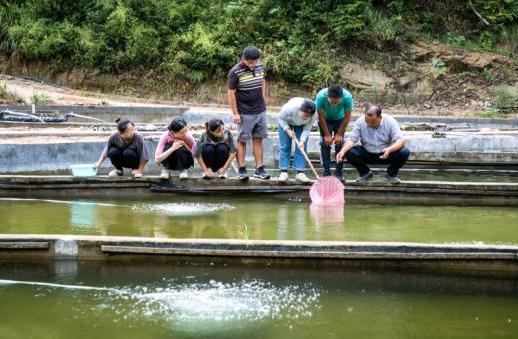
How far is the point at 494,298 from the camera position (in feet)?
14.6

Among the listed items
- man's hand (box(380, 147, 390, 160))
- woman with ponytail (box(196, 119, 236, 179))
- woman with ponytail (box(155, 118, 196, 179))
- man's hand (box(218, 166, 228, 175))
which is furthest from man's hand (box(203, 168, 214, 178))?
man's hand (box(380, 147, 390, 160))

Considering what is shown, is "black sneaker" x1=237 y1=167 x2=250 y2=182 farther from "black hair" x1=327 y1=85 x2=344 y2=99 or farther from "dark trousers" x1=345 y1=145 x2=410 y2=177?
"black hair" x1=327 y1=85 x2=344 y2=99

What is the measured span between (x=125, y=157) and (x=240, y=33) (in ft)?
42.5

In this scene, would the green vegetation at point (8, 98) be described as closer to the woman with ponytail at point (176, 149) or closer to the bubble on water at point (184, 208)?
the woman with ponytail at point (176, 149)

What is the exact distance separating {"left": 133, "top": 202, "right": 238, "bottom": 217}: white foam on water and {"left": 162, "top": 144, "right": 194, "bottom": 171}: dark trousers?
0.66 m

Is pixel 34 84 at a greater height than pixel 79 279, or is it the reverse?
pixel 34 84

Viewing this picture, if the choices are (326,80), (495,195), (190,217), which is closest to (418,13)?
(326,80)

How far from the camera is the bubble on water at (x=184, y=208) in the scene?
6.99 meters

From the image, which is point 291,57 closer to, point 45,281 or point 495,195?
point 495,195

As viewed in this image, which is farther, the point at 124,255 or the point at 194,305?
the point at 124,255

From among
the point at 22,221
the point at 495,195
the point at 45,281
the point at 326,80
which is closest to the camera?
the point at 45,281

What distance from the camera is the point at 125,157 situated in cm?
798

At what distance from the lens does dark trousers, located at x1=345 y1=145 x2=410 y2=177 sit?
298 inches

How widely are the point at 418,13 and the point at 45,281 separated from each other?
17730mm
